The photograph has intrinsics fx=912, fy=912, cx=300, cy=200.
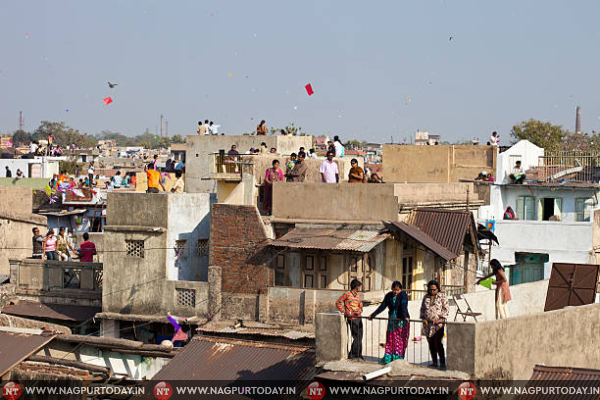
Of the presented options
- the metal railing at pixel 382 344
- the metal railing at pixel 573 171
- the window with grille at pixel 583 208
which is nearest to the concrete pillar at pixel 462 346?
the metal railing at pixel 382 344

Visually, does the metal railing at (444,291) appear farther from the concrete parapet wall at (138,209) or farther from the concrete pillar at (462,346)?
the concrete pillar at (462,346)

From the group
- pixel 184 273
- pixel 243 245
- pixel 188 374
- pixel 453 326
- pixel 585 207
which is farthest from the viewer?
pixel 585 207

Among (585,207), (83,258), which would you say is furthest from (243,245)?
(585,207)

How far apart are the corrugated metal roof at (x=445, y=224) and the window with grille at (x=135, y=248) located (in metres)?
6.76

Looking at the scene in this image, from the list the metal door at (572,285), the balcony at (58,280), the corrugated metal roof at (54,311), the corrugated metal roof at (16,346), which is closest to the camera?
the metal door at (572,285)

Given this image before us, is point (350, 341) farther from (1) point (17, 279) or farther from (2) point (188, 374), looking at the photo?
(1) point (17, 279)

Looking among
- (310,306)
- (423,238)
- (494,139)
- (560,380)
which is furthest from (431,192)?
(494,139)

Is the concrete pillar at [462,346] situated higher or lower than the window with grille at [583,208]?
lower

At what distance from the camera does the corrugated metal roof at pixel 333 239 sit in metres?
19.2

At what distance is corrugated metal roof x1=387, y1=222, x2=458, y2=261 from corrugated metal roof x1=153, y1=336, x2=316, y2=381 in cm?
322

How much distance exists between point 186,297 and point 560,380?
36.8 feet

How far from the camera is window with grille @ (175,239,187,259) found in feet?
73.9

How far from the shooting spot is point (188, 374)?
61.4 feet

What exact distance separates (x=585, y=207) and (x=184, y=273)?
1586cm
